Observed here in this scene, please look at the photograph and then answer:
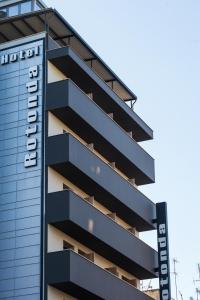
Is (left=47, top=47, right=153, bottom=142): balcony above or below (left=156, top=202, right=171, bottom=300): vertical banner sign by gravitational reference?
above

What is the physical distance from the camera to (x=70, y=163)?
54.4 meters

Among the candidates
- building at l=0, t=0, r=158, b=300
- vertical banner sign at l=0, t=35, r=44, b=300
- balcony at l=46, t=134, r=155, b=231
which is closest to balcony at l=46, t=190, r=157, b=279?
building at l=0, t=0, r=158, b=300

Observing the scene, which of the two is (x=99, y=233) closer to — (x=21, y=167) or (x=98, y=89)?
(x=21, y=167)

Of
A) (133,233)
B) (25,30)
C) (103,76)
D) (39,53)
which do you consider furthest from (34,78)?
(133,233)

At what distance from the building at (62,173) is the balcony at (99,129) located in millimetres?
76

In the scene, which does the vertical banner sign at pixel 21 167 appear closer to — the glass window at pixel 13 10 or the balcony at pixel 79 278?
the balcony at pixel 79 278

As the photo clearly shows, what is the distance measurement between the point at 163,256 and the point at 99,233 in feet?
23.7

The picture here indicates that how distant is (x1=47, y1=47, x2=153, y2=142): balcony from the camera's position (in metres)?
57.3

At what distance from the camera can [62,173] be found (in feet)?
184

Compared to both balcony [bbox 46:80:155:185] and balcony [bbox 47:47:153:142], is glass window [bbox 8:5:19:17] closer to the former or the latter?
balcony [bbox 47:47:153:142]

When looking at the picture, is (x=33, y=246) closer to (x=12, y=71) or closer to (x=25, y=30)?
(x=12, y=71)

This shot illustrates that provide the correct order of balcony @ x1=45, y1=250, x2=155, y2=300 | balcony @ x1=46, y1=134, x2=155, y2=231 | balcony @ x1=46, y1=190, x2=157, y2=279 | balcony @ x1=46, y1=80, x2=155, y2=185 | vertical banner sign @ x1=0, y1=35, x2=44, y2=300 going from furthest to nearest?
balcony @ x1=46, y1=80, x2=155, y2=185 < balcony @ x1=46, y1=134, x2=155, y2=231 < balcony @ x1=46, y1=190, x2=157, y2=279 < vertical banner sign @ x1=0, y1=35, x2=44, y2=300 < balcony @ x1=45, y1=250, x2=155, y2=300

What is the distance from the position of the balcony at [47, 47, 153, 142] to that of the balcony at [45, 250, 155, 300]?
13.5 m

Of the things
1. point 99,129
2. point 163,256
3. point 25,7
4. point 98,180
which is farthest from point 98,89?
point 163,256
